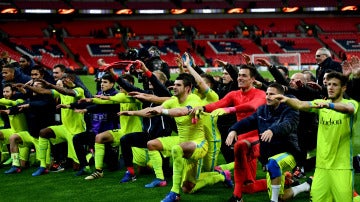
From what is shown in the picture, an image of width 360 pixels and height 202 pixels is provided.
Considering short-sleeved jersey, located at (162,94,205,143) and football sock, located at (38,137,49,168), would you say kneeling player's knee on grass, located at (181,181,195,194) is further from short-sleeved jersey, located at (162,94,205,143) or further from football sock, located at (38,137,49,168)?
football sock, located at (38,137,49,168)

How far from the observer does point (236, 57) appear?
47.6m

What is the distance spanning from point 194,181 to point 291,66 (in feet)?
110

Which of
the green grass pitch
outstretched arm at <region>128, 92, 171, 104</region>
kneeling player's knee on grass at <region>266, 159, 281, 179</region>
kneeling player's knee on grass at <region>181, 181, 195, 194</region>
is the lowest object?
the green grass pitch

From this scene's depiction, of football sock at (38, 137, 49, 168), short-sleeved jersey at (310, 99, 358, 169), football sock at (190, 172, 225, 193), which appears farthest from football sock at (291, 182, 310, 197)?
football sock at (38, 137, 49, 168)

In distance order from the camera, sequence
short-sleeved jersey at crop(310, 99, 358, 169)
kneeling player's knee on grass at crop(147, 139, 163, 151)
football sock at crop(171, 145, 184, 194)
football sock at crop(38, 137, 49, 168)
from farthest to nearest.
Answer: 1. football sock at crop(38, 137, 49, 168)
2. kneeling player's knee on grass at crop(147, 139, 163, 151)
3. football sock at crop(171, 145, 184, 194)
4. short-sleeved jersey at crop(310, 99, 358, 169)

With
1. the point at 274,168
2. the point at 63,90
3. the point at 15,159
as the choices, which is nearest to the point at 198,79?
the point at 274,168

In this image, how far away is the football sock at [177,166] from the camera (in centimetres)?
777

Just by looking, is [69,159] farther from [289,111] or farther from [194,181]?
[289,111]

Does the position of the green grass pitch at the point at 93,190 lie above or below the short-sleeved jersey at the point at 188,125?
below

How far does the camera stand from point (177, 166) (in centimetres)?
786

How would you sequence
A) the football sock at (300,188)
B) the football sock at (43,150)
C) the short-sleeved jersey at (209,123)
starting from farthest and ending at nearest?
the football sock at (43,150), the short-sleeved jersey at (209,123), the football sock at (300,188)

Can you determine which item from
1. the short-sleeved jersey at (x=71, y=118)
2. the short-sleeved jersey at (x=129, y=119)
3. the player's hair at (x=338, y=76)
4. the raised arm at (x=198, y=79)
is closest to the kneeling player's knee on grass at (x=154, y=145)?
the raised arm at (x=198, y=79)

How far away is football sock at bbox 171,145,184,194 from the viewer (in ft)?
25.5

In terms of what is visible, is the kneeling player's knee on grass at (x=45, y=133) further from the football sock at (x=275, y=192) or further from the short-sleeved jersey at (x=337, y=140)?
the short-sleeved jersey at (x=337, y=140)
